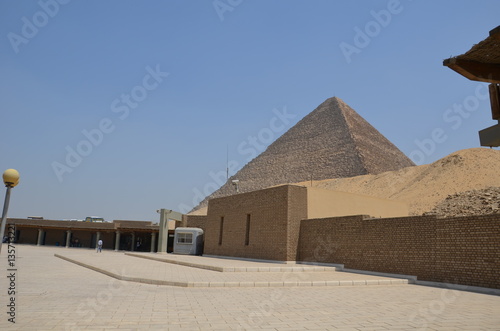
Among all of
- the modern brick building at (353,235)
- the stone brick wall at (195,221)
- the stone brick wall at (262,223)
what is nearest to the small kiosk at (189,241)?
the modern brick building at (353,235)

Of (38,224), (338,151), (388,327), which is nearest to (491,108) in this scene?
(388,327)

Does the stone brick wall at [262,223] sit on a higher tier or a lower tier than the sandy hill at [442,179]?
lower

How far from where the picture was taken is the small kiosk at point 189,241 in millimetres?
20859

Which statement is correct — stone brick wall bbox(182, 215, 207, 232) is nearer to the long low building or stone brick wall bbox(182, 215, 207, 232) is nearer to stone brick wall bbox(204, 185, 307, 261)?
stone brick wall bbox(204, 185, 307, 261)

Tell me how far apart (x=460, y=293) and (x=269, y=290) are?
3877 mm

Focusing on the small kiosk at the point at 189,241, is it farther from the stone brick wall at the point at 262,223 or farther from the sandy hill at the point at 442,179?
the sandy hill at the point at 442,179

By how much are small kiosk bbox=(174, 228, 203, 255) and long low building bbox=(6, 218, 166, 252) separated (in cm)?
871

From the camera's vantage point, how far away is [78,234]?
33344mm

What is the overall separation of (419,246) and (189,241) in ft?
45.9

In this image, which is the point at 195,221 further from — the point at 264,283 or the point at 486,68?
the point at 486,68

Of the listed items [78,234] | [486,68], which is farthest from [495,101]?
[78,234]

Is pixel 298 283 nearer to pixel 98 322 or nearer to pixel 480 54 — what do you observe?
pixel 98 322

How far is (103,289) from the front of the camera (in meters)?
7.15

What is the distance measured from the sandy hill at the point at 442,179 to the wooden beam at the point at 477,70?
32163 mm
